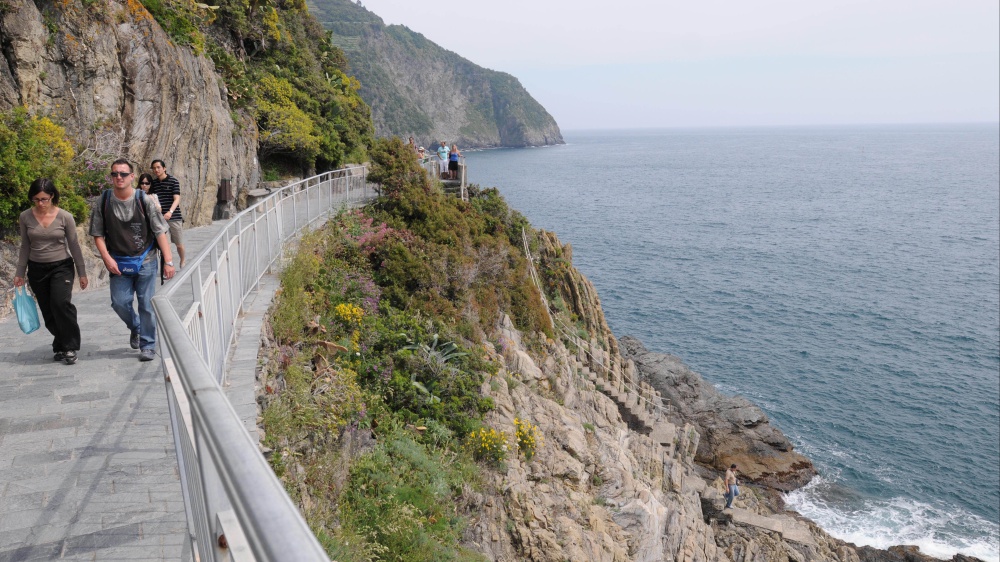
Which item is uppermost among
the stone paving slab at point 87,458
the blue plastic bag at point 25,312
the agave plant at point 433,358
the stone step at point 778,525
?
the blue plastic bag at point 25,312

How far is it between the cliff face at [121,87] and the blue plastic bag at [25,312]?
661 centimetres

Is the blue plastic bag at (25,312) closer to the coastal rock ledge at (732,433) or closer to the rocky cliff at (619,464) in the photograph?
the rocky cliff at (619,464)

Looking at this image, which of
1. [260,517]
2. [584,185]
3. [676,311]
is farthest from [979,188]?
[260,517]

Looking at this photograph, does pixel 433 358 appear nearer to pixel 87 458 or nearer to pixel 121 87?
pixel 87 458

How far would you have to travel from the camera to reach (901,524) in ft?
75.5

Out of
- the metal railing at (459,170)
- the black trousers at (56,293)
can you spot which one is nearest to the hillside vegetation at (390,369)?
the black trousers at (56,293)

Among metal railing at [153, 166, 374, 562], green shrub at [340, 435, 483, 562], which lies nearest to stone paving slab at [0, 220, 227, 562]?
metal railing at [153, 166, 374, 562]

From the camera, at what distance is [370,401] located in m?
9.83

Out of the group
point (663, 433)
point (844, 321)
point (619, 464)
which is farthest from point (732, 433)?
point (844, 321)

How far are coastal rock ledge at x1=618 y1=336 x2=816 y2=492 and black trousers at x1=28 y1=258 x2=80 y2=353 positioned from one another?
23417mm

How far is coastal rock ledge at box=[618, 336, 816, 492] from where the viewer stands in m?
25.3

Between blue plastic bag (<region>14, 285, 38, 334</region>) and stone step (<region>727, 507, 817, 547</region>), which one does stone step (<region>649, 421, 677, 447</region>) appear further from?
blue plastic bag (<region>14, 285, 38, 334</region>)

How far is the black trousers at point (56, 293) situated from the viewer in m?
6.59

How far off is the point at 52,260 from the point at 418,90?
584 ft
